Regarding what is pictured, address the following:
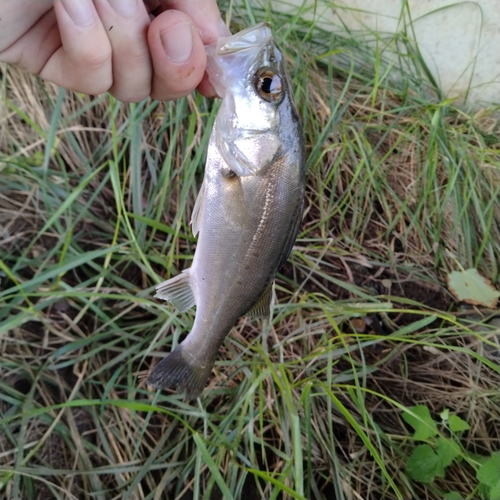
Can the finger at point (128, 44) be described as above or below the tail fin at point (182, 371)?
above

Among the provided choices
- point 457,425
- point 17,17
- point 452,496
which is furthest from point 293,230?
point 452,496

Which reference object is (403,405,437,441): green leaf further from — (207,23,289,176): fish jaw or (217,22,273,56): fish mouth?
(217,22,273,56): fish mouth

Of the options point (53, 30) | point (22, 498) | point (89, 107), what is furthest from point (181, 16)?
point (22, 498)

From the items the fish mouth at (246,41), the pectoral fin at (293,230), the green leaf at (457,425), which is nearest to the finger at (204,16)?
the fish mouth at (246,41)

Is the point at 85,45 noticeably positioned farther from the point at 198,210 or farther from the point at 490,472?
the point at 490,472

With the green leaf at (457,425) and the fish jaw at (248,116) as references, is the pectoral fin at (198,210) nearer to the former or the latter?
the fish jaw at (248,116)

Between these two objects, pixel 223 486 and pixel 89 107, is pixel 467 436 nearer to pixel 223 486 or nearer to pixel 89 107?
pixel 223 486

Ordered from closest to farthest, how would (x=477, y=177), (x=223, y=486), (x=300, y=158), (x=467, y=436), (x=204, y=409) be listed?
(x=300, y=158)
(x=223, y=486)
(x=204, y=409)
(x=467, y=436)
(x=477, y=177)
